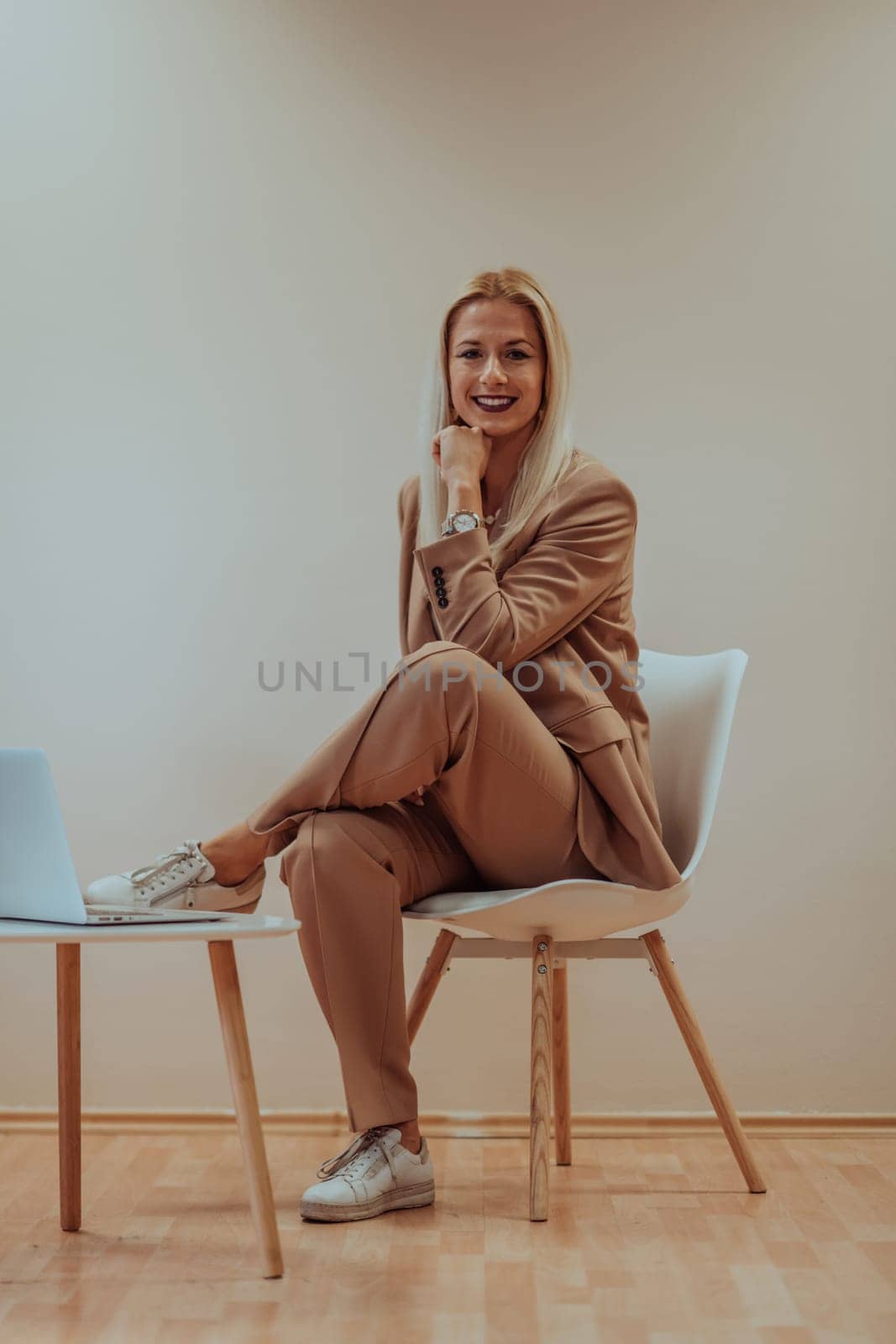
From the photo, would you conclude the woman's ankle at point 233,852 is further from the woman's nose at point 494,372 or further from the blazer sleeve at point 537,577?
the woman's nose at point 494,372

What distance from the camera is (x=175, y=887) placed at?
1.70m

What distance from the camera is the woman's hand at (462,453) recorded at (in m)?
2.02

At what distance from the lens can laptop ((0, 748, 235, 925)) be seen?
1344mm

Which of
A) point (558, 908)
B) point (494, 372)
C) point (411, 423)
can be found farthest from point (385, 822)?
point (411, 423)

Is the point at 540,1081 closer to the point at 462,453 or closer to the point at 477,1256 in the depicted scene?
the point at 477,1256

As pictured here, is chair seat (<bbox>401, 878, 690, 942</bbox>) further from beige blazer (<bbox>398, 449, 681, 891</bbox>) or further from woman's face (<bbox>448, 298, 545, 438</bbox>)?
woman's face (<bbox>448, 298, 545, 438</bbox>)

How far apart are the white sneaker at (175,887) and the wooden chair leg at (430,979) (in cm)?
33

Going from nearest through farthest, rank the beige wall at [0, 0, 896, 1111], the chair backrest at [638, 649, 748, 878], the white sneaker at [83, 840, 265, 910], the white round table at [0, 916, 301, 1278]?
the white round table at [0, 916, 301, 1278] < the white sneaker at [83, 840, 265, 910] < the chair backrest at [638, 649, 748, 878] < the beige wall at [0, 0, 896, 1111]

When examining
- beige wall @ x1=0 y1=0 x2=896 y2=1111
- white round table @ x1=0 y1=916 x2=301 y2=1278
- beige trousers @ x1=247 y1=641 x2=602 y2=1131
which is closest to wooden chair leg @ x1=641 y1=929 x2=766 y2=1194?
beige trousers @ x1=247 y1=641 x2=602 y2=1131

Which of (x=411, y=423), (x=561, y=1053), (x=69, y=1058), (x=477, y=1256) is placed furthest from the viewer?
(x=411, y=423)

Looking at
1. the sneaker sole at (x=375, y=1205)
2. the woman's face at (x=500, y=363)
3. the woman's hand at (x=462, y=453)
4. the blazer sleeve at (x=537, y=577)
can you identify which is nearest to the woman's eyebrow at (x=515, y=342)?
the woman's face at (x=500, y=363)

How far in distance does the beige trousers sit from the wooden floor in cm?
22

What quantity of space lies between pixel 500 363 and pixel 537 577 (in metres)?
0.37

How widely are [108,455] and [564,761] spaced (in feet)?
3.49
